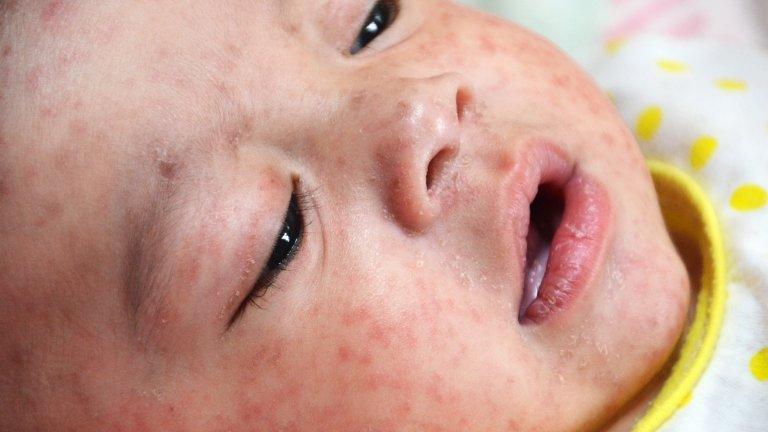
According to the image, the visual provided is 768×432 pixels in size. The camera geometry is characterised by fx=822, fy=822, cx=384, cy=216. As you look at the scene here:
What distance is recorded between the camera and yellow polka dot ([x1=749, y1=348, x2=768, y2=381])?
44.9 inches

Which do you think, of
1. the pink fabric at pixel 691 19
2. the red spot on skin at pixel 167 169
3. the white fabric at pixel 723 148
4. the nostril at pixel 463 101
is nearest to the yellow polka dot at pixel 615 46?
the white fabric at pixel 723 148

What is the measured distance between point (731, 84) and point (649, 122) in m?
0.17

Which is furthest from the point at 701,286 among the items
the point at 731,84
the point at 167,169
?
the point at 167,169

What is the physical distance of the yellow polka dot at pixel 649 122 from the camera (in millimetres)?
1475

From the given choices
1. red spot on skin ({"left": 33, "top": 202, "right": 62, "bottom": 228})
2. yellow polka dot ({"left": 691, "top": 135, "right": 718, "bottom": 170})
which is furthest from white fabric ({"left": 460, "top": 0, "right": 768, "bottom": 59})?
red spot on skin ({"left": 33, "top": 202, "right": 62, "bottom": 228})

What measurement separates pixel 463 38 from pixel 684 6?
0.96m

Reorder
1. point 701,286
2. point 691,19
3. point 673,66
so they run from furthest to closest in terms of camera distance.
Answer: point 691,19 < point 673,66 < point 701,286

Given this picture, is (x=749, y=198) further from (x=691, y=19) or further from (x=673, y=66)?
(x=691, y=19)

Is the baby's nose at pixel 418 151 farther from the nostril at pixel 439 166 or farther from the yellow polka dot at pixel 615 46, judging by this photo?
the yellow polka dot at pixel 615 46

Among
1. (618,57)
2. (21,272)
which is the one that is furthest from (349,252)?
(618,57)

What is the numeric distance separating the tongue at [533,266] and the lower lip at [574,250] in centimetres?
2

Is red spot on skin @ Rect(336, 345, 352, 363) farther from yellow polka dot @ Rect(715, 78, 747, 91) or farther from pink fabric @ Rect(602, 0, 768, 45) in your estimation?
pink fabric @ Rect(602, 0, 768, 45)

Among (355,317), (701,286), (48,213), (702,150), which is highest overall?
(702,150)

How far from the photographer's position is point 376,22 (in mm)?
1249
